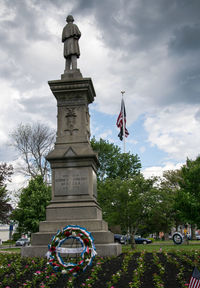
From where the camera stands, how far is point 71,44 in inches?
587

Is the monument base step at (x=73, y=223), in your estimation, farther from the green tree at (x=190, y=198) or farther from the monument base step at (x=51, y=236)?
the green tree at (x=190, y=198)

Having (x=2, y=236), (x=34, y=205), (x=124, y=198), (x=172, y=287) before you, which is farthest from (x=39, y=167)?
(x=2, y=236)

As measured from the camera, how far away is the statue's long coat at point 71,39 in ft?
48.6

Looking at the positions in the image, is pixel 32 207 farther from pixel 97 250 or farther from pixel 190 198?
pixel 97 250

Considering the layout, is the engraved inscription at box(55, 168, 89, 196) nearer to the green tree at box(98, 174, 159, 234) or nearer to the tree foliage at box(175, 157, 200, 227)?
the green tree at box(98, 174, 159, 234)

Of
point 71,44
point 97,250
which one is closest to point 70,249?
point 97,250

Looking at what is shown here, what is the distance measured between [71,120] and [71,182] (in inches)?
106

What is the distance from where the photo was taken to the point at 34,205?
97.9ft

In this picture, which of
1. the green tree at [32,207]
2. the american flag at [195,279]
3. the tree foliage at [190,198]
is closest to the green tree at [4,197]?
the green tree at [32,207]

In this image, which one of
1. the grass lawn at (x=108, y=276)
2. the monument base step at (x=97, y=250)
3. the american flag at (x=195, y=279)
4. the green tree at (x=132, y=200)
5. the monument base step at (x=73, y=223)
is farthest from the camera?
Result: the green tree at (x=132, y=200)

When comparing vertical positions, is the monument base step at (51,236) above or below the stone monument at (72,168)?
below

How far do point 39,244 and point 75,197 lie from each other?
223 centimetres

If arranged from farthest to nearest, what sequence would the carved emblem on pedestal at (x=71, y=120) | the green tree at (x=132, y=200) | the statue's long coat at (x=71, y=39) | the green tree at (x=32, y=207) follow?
the green tree at (x=32, y=207) < the green tree at (x=132, y=200) < the statue's long coat at (x=71, y=39) < the carved emblem on pedestal at (x=71, y=120)

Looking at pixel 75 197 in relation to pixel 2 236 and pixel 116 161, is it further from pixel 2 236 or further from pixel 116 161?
pixel 2 236
